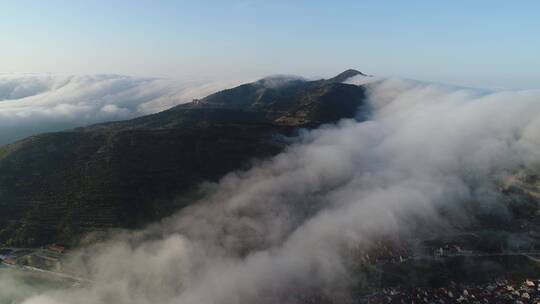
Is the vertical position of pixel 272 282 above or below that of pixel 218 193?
below

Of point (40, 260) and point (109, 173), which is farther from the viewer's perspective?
point (109, 173)

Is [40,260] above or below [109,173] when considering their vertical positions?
below

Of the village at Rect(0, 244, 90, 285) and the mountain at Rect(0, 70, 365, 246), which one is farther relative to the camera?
the mountain at Rect(0, 70, 365, 246)

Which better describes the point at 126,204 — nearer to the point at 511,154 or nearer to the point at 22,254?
the point at 22,254

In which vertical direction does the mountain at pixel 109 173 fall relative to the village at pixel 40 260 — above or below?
above

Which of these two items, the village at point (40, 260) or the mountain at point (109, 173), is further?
the mountain at point (109, 173)

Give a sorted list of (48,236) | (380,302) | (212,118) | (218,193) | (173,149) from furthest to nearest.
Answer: (212,118) → (173,149) → (218,193) → (48,236) → (380,302)

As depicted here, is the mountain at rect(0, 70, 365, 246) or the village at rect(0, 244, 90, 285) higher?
the mountain at rect(0, 70, 365, 246)

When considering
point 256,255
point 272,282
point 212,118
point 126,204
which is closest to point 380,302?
point 272,282
